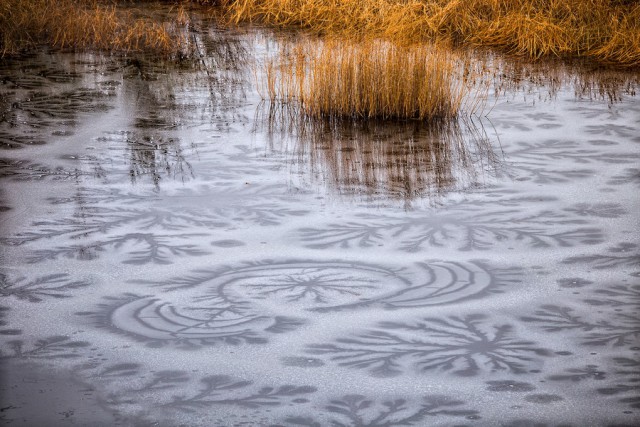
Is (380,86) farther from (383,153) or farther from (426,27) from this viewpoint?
(426,27)

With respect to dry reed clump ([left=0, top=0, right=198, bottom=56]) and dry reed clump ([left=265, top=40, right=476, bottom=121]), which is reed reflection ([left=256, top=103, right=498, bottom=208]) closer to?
dry reed clump ([left=265, top=40, right=476, bottom=121])

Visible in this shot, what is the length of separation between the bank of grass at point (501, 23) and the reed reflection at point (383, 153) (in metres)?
2.75

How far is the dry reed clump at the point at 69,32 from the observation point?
35.1 ft

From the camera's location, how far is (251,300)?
415 cm

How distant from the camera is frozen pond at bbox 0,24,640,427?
3324mm

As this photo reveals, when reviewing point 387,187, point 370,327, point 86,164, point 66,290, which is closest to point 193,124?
point 86,164

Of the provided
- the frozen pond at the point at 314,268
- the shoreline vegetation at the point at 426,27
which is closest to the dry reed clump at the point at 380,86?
the frozen pond at the point at 314,268

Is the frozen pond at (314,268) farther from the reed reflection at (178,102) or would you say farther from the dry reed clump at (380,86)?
the dry reed clump at (380,86)

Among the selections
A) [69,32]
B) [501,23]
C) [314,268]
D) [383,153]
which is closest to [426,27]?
[501,23]

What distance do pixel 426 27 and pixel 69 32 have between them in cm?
412

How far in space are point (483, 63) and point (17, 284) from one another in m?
6.87

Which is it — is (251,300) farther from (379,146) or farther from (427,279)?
(379,146)

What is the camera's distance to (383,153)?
22.0 feet

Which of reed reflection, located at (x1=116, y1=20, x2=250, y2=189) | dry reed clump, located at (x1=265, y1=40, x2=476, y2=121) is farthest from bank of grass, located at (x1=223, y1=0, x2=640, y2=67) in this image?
dry reed clump, located at (x1=265, y1=40, x2=476, y2=121)
